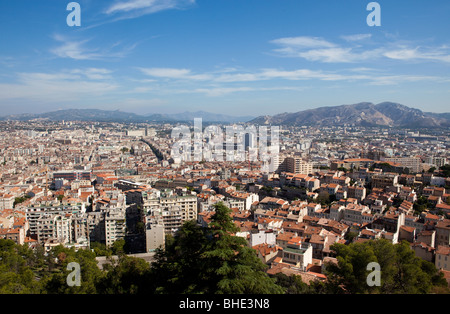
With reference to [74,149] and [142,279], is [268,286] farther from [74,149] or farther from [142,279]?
[74,149]

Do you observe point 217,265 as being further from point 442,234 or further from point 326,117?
point 326,117

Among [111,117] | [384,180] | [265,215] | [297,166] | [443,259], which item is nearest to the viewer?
[443,259]

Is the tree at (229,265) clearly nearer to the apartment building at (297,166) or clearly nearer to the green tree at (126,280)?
the green tree at (126,280)

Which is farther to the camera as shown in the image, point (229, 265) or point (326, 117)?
point (326, 117)

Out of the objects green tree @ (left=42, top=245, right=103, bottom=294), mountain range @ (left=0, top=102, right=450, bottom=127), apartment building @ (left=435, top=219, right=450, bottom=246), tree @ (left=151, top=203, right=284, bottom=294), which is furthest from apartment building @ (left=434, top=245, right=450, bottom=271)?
mountain range @ (left=0, top=102, right=450, bottom=127)

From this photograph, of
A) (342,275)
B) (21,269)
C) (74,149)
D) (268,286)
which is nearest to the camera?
(268,286)

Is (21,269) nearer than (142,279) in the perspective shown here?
No

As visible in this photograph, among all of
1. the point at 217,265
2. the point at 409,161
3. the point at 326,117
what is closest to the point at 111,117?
the point at 326,117

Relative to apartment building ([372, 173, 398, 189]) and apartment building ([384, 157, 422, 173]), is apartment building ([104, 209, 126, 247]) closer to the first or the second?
apartment building ([372, 173, 398, 189])
